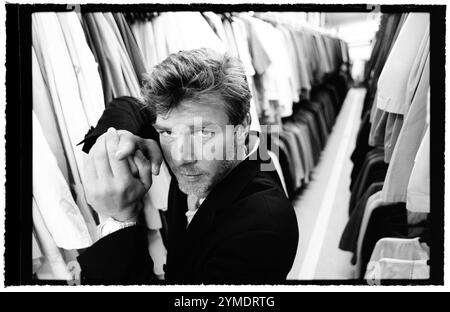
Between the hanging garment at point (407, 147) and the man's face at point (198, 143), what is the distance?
38 centimetres

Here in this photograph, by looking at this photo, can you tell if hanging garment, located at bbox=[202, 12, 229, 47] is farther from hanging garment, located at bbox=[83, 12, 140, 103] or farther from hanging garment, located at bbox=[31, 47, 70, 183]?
hanging garment, located at bbox=[31, 47, 70, 183]

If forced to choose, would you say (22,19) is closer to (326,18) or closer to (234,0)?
(234,0)

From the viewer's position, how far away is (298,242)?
100cm

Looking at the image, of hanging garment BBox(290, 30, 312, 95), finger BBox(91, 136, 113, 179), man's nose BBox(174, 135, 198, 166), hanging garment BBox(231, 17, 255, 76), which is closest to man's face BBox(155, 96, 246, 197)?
man's nose BBox(174, 135, 198, 166)

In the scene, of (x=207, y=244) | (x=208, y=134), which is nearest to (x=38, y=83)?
(x=208, y=134)

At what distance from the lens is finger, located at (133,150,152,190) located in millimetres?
907

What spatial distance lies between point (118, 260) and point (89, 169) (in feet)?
0.76

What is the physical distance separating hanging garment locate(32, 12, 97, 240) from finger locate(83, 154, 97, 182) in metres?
0.02

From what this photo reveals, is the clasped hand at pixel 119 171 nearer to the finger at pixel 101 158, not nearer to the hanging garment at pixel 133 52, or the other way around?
the finger at pixel 101 158

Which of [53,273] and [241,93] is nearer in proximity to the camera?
[241,93]

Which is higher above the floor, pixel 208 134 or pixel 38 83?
pixel 38 83

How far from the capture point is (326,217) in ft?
3.44
